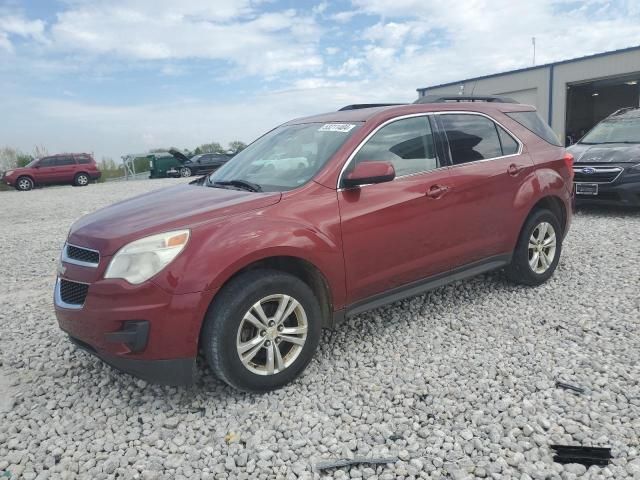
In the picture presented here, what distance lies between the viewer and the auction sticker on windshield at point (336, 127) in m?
3.62

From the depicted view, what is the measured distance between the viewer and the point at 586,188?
8.02 metres

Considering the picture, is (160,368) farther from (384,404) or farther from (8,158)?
(8,158)

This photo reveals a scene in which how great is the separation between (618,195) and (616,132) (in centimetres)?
173

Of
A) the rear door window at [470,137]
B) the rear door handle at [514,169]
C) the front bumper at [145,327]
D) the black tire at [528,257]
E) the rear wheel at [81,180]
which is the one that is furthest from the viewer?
the rear wheel at [81,180]

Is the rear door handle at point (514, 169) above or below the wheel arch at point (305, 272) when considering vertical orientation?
above

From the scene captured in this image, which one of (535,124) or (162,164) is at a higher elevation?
(162,164)

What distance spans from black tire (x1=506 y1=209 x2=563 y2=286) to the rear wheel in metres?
23.8

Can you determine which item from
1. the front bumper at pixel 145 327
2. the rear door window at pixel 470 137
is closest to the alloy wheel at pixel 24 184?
the front bumper at pixel 145 327

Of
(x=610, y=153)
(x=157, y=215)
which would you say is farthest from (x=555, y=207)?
(x=610, y=153)

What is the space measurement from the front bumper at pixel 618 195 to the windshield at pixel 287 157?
591 cm

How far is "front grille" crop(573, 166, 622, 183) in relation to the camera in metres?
7.75

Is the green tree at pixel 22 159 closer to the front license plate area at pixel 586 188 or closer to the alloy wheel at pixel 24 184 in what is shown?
the alloy wheel at pixel 24 184

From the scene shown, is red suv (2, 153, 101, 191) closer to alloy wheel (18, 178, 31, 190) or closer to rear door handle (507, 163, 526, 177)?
alloy wheel (18, 178, 31, 190)

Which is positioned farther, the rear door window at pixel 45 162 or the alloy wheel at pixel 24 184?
the rear door window at pixel 45 162
